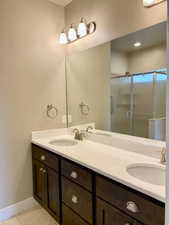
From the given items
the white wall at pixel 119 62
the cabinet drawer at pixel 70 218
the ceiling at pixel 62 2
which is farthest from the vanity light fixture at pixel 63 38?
the cabinet drawer at pixel 70 218

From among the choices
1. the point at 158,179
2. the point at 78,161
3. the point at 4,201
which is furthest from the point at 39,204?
the point at 158,179

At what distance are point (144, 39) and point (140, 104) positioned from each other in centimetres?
61

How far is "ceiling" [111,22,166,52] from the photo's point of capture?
1.58 m

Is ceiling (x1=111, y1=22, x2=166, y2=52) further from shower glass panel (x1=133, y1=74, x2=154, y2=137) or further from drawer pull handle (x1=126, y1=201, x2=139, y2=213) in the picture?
drawer pull handle (x1=126, y1=201, x2=139, y2=213)

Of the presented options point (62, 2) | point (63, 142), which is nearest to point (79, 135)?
point (63, 142)

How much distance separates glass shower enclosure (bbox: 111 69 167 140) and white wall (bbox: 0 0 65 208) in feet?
3.26

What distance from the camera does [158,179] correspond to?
4.58ft

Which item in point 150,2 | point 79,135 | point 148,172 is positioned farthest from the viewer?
point 79,135

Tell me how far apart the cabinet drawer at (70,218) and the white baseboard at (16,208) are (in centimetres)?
75

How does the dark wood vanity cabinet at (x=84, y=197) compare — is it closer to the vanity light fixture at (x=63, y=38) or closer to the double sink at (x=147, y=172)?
the double sink at (x=147, y=172)

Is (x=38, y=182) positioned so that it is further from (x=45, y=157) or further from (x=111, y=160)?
(x=111, y=160)

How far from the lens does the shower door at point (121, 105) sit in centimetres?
191

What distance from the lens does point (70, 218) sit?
1754mm

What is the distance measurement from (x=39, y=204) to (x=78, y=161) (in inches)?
49.2
